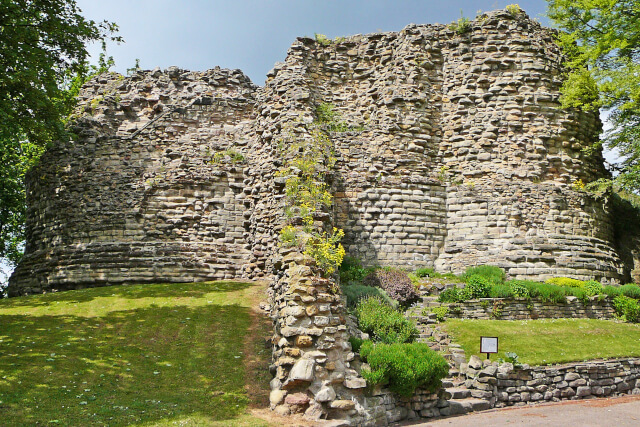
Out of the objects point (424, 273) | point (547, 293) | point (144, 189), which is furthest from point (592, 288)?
point (144, 189)

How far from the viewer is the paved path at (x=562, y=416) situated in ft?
33.8

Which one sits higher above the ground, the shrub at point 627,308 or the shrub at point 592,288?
the shrub at point 592,288

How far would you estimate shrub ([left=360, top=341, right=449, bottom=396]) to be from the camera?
425 inches

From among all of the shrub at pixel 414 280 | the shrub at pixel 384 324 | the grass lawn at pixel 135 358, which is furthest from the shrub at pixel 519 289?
the grass lawn at pixel 135 358

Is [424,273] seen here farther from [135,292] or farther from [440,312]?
[135,292]

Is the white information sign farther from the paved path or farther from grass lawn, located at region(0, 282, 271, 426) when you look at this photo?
grass lawn, located at region(0, 282, 271, 426)

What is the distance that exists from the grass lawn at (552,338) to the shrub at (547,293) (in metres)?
0.71

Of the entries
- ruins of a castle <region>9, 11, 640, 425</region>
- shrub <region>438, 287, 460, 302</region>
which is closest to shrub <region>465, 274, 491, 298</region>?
shrub <region>438, 287, 460, 302</region>

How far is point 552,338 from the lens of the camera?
49.4ft

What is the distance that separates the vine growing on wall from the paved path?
4.49 metres

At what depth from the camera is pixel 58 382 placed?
34.8 ft

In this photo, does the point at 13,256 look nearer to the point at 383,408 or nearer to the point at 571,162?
the point at 383,408

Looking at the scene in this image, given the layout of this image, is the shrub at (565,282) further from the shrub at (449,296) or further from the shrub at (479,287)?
the shrub at (449,296)

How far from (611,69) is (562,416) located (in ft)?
51.8
